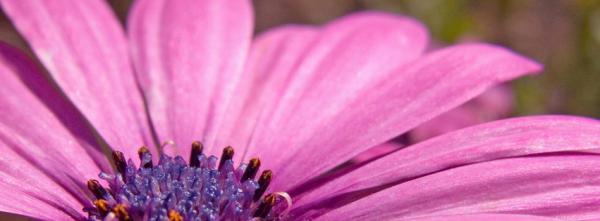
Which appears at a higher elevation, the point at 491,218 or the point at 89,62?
the point at 89,62

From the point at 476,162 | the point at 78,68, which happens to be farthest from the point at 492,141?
the point at 78,68

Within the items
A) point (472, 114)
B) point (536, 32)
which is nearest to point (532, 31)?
point (536, 32)

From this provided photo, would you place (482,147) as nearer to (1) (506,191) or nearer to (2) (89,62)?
(1) (506,191)

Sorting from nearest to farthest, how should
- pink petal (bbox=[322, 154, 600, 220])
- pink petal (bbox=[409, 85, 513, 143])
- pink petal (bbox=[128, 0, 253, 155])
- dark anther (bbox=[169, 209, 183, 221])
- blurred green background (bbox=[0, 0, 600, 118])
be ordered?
pink petal (bbox=[322, 154, 600, 220]), dark anther (bbox=[169, 209, 183, 221]), pink petal (bbox=[128, 0, 253, 155]), pink petal (bbox=[409, 85, 513, 143]), blurred green background (bbox=[0, 0, 600, 118])

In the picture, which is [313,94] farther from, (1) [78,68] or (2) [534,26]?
(2) [534,26]

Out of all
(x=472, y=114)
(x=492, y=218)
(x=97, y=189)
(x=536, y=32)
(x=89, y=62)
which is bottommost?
(x=492, y=218)

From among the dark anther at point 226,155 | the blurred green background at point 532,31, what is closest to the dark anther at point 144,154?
the dark anther at point 226,155

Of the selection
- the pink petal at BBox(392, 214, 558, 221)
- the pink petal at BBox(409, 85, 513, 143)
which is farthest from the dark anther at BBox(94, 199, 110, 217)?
the pink petal at BBox(409, 85, 513, 143)

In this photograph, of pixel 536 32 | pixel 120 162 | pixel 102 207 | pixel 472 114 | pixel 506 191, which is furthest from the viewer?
pixel 536 32

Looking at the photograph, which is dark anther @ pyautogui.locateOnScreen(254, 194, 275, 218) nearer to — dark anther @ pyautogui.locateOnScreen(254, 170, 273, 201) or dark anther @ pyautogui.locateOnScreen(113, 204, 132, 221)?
dark anther @ pyautogui.locateOnScreen(254, 170, 273, 201)
